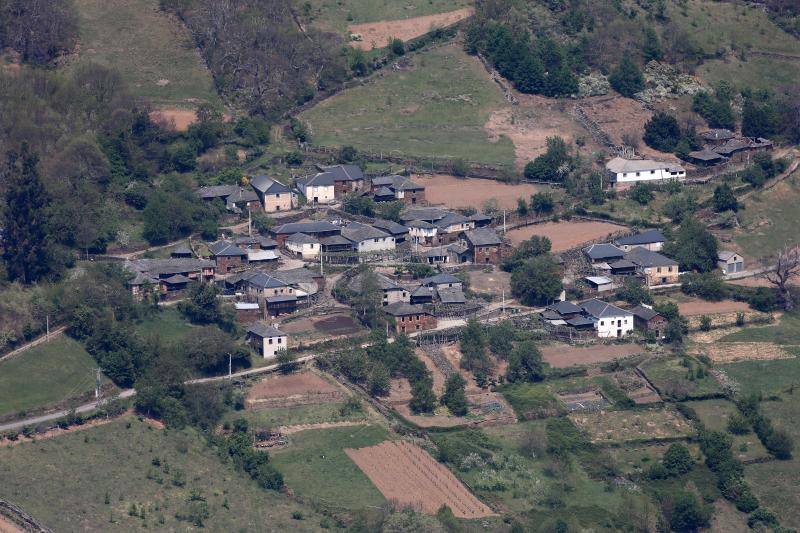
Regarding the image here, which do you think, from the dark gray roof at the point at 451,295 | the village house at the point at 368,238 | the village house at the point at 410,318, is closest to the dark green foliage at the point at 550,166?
the village house at the point at 368,238

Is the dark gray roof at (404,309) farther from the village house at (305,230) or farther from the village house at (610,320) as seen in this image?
the village house at (305,230)

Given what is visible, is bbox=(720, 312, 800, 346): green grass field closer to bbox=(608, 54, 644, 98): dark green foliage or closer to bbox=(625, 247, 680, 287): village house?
bbox=(625, 247, 680, 287): village house

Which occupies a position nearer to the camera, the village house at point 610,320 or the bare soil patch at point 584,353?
the bare soil patch at point 584,353

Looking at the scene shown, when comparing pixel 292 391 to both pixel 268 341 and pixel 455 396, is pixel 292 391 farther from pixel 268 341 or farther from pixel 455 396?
pixel 455 396

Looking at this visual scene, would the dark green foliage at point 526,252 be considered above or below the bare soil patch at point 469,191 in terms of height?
below

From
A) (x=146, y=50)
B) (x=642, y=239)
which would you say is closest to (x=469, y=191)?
(x=642, y=239)

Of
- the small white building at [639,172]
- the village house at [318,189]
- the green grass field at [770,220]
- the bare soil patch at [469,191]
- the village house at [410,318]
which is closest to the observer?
the village house at [410,318]

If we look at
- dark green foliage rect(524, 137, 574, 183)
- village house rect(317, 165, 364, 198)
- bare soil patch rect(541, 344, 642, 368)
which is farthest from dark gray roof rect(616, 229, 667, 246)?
village house rect(317, 165, 364, 198)
